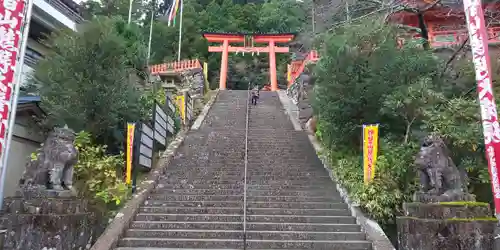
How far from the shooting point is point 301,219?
22.6 feet

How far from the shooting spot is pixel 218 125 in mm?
14672

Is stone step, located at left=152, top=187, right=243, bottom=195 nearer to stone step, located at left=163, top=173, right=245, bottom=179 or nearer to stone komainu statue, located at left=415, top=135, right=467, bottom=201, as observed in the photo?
stone step, located at left=163, top=173, right=245, bottom=179

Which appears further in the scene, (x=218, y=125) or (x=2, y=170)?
(x=218, y=125)

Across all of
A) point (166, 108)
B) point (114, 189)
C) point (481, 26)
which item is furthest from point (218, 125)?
point (481, 26)

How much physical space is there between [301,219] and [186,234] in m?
2.09

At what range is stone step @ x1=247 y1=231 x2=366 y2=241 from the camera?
6.29 metres

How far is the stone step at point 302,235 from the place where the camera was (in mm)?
6289

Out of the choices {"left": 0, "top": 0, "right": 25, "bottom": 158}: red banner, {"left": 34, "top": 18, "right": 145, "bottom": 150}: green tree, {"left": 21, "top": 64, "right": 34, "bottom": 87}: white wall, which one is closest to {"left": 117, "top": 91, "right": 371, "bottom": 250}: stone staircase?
{"left": 34, "top": 18, "right": 145, "bottom": 150}: green tree

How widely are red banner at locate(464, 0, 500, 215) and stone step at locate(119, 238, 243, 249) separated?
3.86 metres

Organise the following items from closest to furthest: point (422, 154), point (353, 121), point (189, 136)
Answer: point (422, 154) < point (353, 121) < point (189, 136)

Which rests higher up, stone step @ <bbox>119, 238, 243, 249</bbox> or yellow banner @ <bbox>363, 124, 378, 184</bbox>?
yellow banner @ <bbox>363, 124, 378, 184</bbox>

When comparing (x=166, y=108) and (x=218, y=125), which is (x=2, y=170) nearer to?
(x=166, y=108)

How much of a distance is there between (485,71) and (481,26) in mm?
727

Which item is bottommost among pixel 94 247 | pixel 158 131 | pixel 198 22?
pixel 94 247
